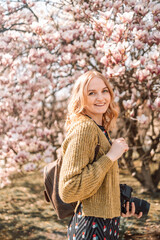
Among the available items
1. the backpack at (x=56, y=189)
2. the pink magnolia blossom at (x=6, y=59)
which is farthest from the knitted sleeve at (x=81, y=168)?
the pink magnolia blossom at (x=6, y=59)

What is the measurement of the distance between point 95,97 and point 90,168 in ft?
1.34

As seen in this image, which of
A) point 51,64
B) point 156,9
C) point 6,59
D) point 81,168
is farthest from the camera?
point 51,64

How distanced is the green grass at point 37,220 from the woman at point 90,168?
86.7 inches

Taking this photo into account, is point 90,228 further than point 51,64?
No

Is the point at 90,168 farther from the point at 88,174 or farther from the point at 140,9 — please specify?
the point at 140,9

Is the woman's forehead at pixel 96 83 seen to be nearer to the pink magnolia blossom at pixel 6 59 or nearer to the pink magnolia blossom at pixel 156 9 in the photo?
the pink magnolia blossom at pixel 156 9

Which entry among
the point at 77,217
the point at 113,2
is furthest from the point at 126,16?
the point at 77,217

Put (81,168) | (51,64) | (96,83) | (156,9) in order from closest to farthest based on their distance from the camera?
(81,168), (96,83), (156,9), (51,64)

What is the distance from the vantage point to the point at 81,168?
4.33 feet

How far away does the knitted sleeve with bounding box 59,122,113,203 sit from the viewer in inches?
51.8

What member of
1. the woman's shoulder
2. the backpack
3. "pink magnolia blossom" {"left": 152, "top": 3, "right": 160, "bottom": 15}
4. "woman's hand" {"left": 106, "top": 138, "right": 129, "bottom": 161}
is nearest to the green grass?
the backpack

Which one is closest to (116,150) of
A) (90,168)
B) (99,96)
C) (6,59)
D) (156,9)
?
(90,168)

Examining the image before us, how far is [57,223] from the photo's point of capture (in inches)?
154

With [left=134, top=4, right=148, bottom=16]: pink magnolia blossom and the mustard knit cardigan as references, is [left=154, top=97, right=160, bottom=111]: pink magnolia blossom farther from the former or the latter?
the mustard knit cardigan
